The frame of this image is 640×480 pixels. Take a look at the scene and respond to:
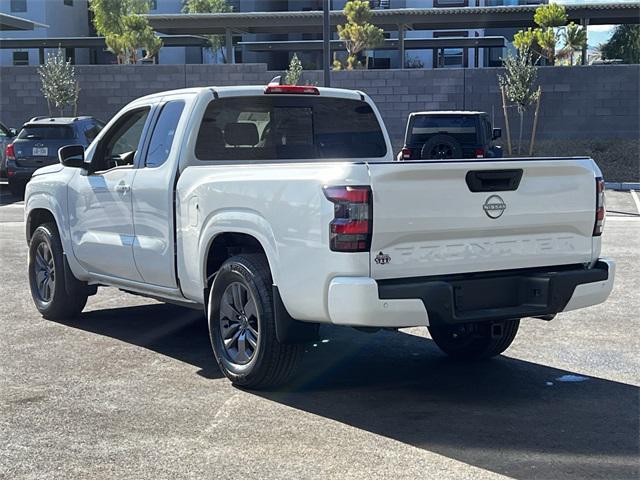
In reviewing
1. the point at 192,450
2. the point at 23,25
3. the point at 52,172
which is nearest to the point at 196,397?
the point at 192,450

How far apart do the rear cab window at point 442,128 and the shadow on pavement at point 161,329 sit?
1091cm

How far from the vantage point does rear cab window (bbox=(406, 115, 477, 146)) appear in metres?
19.1

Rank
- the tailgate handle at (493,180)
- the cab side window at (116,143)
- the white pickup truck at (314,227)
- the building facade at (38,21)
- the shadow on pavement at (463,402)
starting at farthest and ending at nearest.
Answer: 1. the building facade at (38,21)
2. the cab side window at (116,143)
3. the tailgate handle at (493,180)
4. the white pickup truck at (314,227)
5. the shadow on pavement at (463,402)

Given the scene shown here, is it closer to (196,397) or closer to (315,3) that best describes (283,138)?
(196,397)

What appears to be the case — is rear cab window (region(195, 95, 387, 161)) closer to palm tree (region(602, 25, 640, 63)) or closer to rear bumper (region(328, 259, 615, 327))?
rear bumper (region(328, 259, 615, 327))

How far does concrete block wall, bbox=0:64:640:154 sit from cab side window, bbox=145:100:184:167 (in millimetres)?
20724

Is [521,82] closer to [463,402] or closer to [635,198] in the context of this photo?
[635,198]

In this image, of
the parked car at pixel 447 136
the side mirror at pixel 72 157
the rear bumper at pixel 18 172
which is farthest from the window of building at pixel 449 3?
the side mirror at pixel 72 157

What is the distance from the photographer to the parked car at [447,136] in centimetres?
1878

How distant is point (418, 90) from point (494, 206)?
22398mm

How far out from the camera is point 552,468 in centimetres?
472

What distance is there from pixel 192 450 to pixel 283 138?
3149mm

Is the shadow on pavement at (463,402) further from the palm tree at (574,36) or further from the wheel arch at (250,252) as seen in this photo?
the palm tree at (574,36)

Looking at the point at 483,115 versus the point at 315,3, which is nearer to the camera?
the point at 483,115
